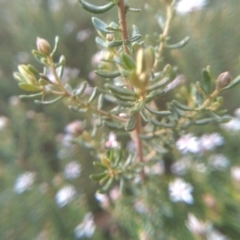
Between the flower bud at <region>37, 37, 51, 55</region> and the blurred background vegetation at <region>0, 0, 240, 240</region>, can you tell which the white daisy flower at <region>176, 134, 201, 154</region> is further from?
the flower bud at <region>37, 37, 51, 55</region>

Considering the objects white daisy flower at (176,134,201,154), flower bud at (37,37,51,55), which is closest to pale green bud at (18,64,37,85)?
flower bud at (37,37,51,55)

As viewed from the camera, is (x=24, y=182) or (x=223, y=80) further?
(x=24, y=182)

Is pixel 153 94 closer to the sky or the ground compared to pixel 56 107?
closer to the ground

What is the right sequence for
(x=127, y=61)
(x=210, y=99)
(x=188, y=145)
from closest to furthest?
(x=127, y=61) → (x=210, y=99) → (x=188, y=145)

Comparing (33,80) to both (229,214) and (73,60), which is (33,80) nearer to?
(229,214)

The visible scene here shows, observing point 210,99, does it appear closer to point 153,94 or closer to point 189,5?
point 153,94

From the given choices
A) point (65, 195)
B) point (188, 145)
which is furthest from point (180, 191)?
point (65, 195)
